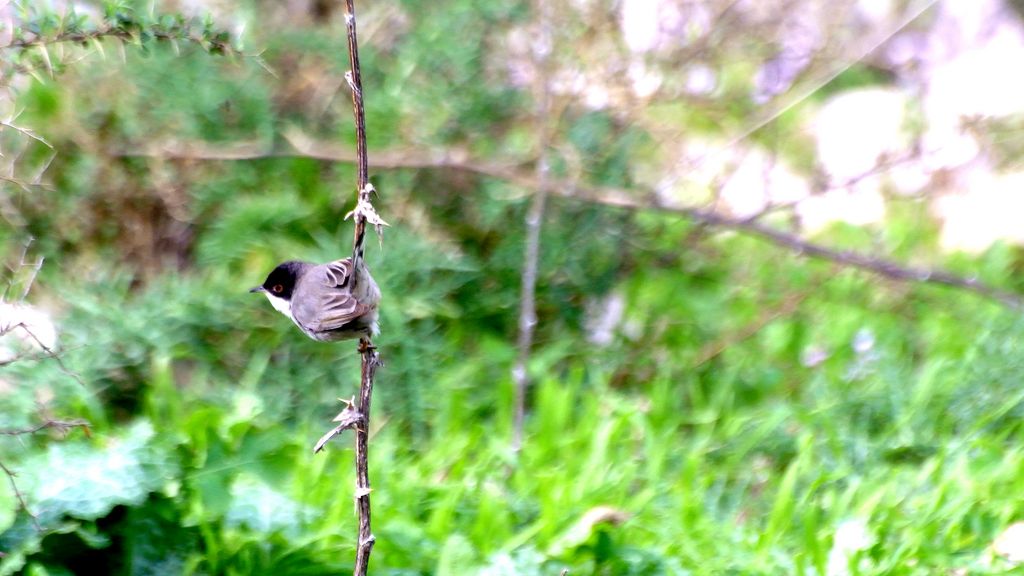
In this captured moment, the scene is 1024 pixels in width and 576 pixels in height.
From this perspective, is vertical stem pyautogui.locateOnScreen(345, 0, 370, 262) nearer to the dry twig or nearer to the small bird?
the dry twig

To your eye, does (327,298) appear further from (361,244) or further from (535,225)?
(535,225)

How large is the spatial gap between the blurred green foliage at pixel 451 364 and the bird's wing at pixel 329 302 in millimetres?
319

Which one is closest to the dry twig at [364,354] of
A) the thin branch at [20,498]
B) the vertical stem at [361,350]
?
the vertical stem at [361,350]

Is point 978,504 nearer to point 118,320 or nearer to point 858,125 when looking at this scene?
point 118,320

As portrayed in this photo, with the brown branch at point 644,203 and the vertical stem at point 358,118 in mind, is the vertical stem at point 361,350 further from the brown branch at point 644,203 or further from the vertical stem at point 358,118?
the brown branch at point 644,203

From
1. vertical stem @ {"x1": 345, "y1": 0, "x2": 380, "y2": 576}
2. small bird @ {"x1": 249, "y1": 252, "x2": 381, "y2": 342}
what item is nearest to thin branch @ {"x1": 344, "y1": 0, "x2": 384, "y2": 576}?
vertical stem @ {"x1": 345, "y1": 0, "x2": 380, "y2": 576}

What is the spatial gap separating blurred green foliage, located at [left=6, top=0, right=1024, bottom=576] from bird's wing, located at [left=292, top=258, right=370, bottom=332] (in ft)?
1.05

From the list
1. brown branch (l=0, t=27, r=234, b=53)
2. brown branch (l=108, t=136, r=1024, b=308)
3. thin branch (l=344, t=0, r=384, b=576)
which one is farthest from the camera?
brown branch (l=108, t=136, r=1024, b=308)

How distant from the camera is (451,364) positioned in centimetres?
455

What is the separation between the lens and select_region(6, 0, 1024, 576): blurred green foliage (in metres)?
3.07

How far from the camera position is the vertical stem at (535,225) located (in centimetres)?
411

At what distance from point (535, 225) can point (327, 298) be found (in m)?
1.27

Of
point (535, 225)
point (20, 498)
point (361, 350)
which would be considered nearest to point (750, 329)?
point (535, 225)

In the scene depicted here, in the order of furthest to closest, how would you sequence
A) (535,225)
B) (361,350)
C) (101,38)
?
(535,225) < (101,38) < (361,350)
